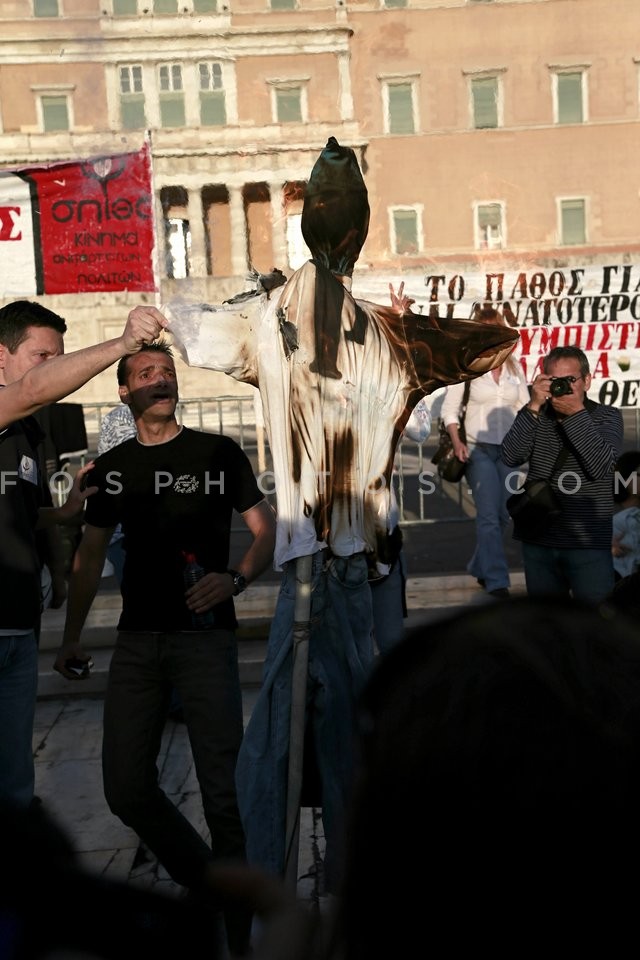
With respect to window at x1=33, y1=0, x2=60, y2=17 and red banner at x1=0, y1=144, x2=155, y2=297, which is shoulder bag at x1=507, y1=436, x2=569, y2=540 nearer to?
red banner at x1=0, y1=144, x2=155, y2=297

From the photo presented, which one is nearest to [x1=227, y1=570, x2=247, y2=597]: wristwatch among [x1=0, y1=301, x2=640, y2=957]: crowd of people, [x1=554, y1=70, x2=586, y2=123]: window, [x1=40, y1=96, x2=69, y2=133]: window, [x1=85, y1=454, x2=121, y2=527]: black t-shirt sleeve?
[x1=0, y1=301, x2=640, y2=957]: crowd of people

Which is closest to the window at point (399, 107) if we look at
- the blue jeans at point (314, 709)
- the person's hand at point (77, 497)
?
the person's hand at point (77, 497)

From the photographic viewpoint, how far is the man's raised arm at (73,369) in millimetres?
2576

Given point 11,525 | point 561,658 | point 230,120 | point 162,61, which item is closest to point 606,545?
point 11,525

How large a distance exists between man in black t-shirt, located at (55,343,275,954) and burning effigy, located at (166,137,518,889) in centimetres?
77

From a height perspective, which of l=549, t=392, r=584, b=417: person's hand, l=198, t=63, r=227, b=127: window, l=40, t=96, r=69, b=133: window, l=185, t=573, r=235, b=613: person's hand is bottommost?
l=185, t=573, r=235, b=613: person's hand

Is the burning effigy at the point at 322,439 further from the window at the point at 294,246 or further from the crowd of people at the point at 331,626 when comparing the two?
the window at the point at 294,246

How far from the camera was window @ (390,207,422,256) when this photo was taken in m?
8.06

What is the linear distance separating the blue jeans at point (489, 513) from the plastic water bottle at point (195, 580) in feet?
12.2

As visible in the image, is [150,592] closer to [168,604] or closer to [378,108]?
[168,604]

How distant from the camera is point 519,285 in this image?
7805 mm

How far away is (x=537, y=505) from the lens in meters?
5.09

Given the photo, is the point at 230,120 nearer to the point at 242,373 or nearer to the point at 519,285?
the point at 519,285

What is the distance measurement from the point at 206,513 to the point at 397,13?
7448mm
